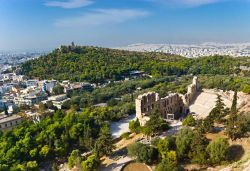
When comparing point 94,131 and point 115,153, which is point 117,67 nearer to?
point 94,131

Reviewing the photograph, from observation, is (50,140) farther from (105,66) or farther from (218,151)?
(105,66)

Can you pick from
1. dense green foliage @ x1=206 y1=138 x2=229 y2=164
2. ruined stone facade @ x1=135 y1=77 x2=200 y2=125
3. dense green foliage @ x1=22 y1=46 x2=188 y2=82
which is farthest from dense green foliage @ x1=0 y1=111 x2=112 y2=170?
dense green foliage @ x1=22 y1=46 x2=188 y2=82

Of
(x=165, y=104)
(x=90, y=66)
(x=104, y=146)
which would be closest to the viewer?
(x=104, y=146)

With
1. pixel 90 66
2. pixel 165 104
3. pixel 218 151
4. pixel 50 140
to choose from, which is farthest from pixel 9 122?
pixel 90 66

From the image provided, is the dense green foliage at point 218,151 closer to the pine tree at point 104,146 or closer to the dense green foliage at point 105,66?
the pine tree at point 104,146

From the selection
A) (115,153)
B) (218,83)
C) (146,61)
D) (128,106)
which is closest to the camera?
(115,153)

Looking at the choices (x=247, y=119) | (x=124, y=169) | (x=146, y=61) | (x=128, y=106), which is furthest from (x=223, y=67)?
(x=124, y=169)

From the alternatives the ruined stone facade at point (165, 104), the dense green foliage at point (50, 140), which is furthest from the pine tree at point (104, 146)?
the ruined stone facade at point (165, 104)
